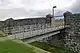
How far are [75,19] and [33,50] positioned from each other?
22.9 metres

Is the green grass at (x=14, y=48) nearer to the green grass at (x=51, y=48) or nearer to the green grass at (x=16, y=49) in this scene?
the green grass at (x=16, y=49)

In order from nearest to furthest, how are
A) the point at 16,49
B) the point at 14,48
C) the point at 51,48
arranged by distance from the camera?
the point at 16,49
the point at 14,48
the point at 51,48

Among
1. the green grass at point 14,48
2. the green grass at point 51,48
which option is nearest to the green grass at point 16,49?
the green grass at point 14,48

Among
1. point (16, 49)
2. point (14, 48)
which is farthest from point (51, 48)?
point (16, 49)

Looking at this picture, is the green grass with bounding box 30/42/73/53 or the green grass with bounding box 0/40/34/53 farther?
the green grass with bounding box 30/42/73/53

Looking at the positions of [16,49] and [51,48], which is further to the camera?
[51,48]

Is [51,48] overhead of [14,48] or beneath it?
beneath

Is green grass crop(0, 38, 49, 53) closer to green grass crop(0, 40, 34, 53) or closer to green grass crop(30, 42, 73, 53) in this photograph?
green grass crop(0, 40, 34, 53)

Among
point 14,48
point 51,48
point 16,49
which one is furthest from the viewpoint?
point 51,48

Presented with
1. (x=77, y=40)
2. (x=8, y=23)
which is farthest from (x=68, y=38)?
(x=8, y=23)

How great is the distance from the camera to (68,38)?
1542 inches

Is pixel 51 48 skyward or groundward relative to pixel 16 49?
groundward

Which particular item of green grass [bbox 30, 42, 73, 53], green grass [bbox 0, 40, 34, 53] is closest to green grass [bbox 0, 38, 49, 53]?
green grass [bbox 0, 40, 34, 53]

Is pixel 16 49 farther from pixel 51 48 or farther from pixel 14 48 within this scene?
pixel 51 48
